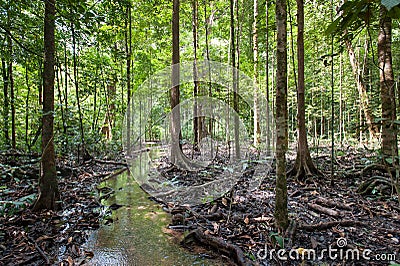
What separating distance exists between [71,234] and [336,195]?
5353mm

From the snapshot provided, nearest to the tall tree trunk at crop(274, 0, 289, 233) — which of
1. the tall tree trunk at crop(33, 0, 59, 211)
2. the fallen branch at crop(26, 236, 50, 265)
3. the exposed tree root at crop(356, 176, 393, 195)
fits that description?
the exposed tree root at crop(356, 176, 393, 195)

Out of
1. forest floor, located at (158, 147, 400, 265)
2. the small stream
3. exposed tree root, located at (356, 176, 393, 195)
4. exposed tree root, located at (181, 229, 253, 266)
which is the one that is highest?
exposed tree root, located at (356, 176, 393, 195)

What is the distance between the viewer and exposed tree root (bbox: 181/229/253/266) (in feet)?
11.1

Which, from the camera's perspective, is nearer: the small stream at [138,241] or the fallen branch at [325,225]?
the small stream at [138,241]

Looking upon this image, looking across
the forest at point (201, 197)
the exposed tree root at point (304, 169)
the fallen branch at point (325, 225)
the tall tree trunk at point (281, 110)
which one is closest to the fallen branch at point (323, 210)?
the forest at point (201, 197)

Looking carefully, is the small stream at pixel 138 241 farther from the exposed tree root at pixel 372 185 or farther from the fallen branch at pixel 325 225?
the exposed tree root at pixel 372 185

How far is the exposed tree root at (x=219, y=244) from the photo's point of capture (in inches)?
133

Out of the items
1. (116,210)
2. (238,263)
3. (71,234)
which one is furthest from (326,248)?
(116,210)

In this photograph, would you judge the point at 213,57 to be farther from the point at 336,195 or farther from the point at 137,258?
the point at 137,258

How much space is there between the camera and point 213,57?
18.0 m

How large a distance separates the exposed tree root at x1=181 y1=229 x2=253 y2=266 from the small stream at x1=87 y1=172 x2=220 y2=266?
0.24 metres

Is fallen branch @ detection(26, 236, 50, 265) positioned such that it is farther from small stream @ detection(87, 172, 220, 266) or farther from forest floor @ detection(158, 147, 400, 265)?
forest floor @ detection(158, 147, 400, 265)

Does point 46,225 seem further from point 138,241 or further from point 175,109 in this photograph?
point 175,109

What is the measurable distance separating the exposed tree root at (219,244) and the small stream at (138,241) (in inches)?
9.3
